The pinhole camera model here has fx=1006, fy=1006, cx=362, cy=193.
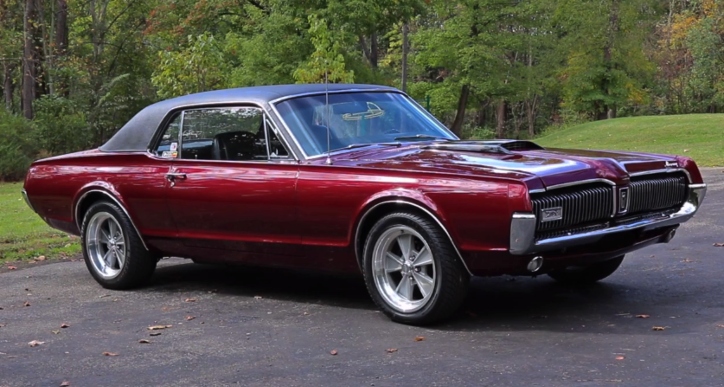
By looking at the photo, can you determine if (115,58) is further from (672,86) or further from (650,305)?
(650,305)

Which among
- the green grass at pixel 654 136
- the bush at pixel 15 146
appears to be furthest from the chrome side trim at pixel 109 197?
the bush at pixel 15 146

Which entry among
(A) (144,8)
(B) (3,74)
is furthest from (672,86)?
(B) (3,74)

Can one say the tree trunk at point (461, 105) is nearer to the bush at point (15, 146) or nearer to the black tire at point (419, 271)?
the bush at point (15, 146)

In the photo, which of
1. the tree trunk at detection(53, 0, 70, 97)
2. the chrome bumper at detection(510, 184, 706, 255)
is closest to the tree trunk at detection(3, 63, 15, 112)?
the tree trunk at detection(53, 0, 70, 97)

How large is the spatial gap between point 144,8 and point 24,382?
4352 cm

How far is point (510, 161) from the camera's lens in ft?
20.1

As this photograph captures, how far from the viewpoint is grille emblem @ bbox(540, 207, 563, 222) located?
5.67 meters

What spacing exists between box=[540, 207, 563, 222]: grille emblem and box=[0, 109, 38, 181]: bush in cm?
2469

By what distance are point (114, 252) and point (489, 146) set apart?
330 centimetres

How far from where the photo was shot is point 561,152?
21.7ft

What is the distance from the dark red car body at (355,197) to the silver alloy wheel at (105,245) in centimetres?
18

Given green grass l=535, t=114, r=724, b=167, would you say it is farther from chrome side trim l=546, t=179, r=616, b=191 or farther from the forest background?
chrome side trim l=546, t=179, r=616, b=191

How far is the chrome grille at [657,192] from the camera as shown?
6320 millimetres

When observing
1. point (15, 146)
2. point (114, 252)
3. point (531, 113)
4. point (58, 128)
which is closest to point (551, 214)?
point (114, 252)
